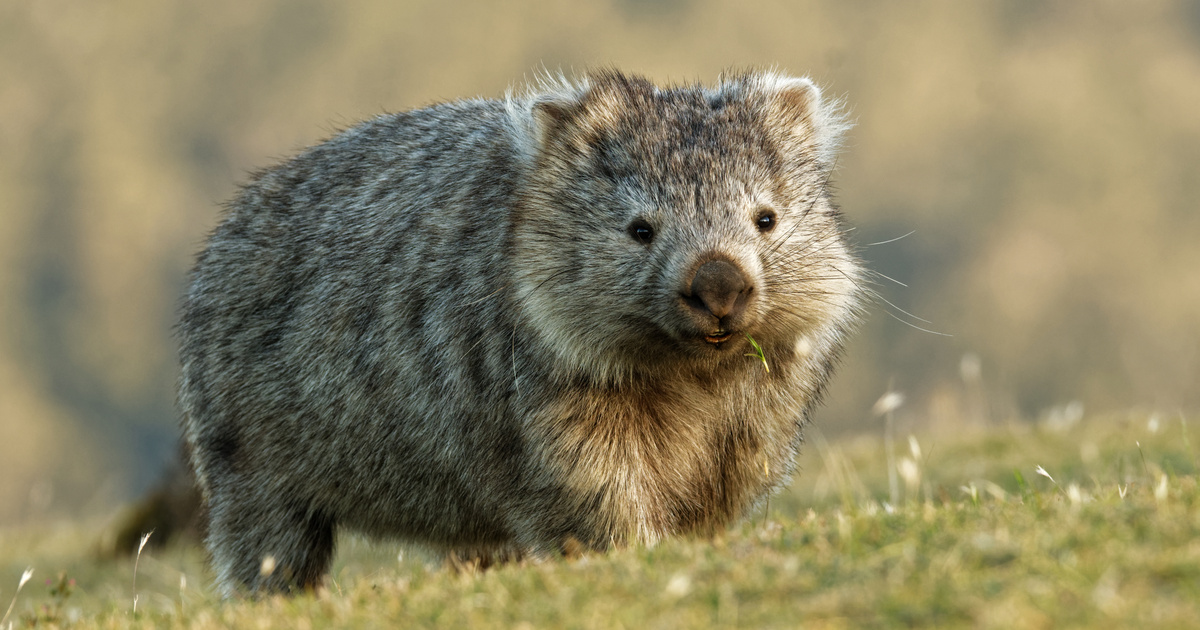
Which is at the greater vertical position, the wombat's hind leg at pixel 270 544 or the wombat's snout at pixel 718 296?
the wombat's snout at pixel 718 296

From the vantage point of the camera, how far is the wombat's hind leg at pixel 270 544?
7836mm

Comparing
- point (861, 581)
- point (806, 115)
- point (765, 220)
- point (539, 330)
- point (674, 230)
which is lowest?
point (539, 330)

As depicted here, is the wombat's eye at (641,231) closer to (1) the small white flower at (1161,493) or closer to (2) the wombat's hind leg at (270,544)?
(1) the small white flower at (1161,493)

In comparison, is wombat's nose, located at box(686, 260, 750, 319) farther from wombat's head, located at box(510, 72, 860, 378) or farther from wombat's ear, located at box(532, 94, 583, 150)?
wombat's ear, located at box(532, 94, 583, 150)

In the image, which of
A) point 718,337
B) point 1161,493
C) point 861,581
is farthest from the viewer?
point 718,337

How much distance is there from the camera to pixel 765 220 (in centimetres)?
638

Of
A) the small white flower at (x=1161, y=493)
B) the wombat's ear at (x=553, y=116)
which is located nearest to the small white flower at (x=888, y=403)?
the small white flower at (x=1161, y=493)

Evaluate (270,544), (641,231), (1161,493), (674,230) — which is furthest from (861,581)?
(270,544)

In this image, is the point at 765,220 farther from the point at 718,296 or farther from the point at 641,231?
the point at 718,296

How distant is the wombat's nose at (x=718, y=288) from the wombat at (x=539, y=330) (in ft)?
0.04

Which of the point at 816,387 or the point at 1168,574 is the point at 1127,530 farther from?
the point at 816,387

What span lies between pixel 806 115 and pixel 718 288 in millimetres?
1829

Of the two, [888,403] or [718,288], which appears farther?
[888,403]

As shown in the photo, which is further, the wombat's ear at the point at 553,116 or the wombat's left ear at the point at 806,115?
the wombat's left ear at the point at 806,115
